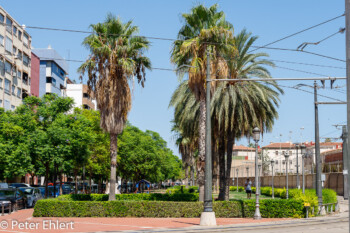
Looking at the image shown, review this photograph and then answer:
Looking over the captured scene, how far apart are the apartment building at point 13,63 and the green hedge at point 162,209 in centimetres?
4276

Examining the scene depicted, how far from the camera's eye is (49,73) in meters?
90.9

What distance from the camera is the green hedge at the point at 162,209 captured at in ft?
82.8

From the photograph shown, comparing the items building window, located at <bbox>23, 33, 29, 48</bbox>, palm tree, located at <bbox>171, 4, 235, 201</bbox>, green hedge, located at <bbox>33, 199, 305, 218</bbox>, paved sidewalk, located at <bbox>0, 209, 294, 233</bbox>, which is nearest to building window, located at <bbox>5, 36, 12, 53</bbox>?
building window, located at <bbox>23, 33, 29, 48</bbox>

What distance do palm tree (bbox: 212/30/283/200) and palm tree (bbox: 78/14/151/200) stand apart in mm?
5709

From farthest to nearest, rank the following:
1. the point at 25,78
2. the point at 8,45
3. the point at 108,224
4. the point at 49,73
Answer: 1. the point at 49,73
2. the point at 25,78
3. the point at 8,45
4. the point at 108,224

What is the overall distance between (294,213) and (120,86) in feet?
42.3

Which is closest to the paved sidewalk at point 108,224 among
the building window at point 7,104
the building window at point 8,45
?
the building window at point 7,104

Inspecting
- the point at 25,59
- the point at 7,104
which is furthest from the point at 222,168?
the point at 25,59

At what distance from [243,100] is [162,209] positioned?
8.30m

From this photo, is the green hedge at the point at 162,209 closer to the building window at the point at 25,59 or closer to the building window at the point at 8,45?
the building window at the point at 8,45

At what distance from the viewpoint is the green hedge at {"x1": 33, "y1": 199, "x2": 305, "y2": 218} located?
25234mm

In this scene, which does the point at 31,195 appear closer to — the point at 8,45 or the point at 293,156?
the point at 8,45

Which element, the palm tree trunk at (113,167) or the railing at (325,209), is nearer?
the railing at (325,209)

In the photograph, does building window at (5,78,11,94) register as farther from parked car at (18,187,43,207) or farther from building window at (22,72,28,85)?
parked car at (18,187,43,207)
